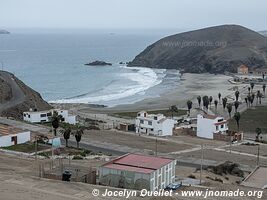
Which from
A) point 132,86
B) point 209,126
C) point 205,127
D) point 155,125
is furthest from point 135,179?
point 132,86

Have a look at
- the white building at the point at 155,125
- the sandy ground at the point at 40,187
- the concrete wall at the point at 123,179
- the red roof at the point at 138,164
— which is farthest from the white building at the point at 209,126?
the concrete wall at the point at 123,179

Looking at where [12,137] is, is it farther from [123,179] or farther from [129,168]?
[123,179]

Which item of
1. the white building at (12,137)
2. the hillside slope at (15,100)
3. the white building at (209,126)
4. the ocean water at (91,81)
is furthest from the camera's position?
the ocean water at (91,81)

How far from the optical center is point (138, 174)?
3041 cm

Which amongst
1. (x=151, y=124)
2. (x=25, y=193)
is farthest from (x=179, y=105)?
(x=25, y=193)

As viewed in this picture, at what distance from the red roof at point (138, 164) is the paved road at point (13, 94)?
3434 centimetres

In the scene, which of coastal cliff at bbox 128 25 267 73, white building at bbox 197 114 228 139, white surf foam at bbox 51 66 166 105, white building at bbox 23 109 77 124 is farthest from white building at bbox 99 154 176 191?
coastal cliff at bbox 128 25 267 73

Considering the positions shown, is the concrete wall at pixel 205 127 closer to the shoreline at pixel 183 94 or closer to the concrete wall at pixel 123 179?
the shoreline at pixel 183 94

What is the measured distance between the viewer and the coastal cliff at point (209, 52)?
499ft

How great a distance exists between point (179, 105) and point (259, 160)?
135ft

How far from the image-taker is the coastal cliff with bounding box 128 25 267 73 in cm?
15212

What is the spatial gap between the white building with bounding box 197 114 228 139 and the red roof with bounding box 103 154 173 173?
981 inches

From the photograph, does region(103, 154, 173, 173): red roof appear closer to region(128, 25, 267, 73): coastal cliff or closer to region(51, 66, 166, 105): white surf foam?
region(51, 66, 166, 105): white surf foam

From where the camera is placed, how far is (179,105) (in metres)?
85.9
